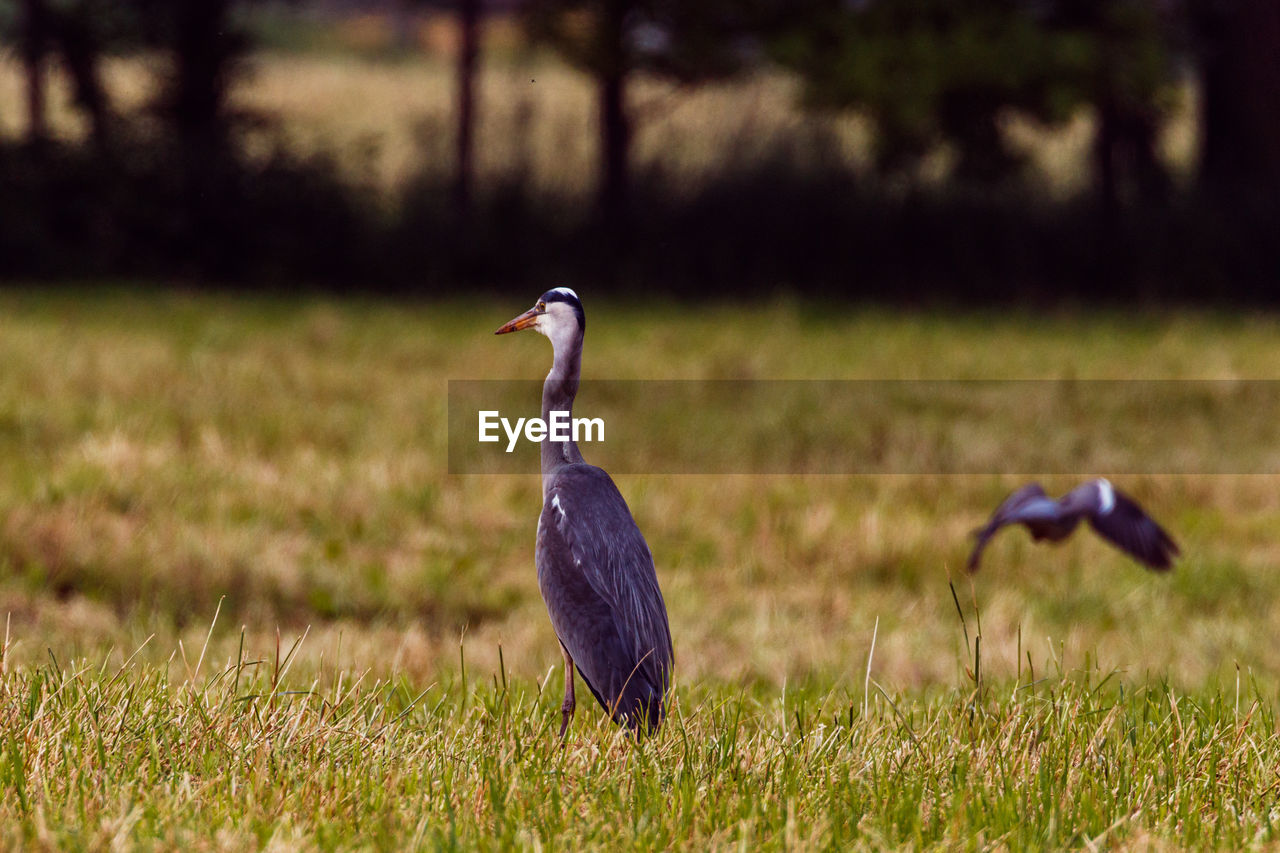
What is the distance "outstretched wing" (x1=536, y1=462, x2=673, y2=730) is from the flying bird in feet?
5.53

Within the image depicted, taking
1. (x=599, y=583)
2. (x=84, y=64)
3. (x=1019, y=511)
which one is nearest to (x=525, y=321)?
(x=599, y=583)

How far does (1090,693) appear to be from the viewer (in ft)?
13.3

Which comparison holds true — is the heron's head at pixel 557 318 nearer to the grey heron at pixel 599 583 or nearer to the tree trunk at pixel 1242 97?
the grey heron at pixel 599 583

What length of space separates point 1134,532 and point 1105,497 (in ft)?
0.46

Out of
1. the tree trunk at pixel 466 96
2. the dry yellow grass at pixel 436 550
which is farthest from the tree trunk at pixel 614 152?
the dry yellow grass at pixel 436 550

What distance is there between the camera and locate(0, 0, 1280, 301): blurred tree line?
53.3ft

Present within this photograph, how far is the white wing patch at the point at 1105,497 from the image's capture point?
14.2 ft

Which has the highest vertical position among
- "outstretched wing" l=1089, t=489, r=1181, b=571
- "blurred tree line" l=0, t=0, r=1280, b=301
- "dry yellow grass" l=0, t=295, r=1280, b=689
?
"blurred tree line" l=0, t=0, r=1280, b=301

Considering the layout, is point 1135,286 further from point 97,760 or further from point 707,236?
point 97,760

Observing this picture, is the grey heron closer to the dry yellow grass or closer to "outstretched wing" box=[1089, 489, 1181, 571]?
the dry yellow grass

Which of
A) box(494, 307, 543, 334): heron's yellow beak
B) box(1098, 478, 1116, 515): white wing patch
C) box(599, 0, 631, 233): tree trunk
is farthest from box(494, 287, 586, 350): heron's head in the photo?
box(599, 0, 631, 233): tree trunk

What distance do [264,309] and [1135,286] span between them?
33.5ft

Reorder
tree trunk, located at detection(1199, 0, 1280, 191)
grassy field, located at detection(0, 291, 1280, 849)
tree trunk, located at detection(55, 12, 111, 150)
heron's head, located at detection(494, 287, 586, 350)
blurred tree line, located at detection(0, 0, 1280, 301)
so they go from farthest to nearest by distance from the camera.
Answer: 1. tree trunk, located at detection(1199, 0, 1280, 191)
2. tree trunk, located at detection(55, 12, 111, 150)
3. blurred tree line, located at detection(0, 0, 1280, 301)
4. grassy field, located at detection(0, 291, 1280, 849)
5. heron's head, located at detection(494, 287, 586, 350)

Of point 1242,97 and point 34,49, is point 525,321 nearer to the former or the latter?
point 34,49
